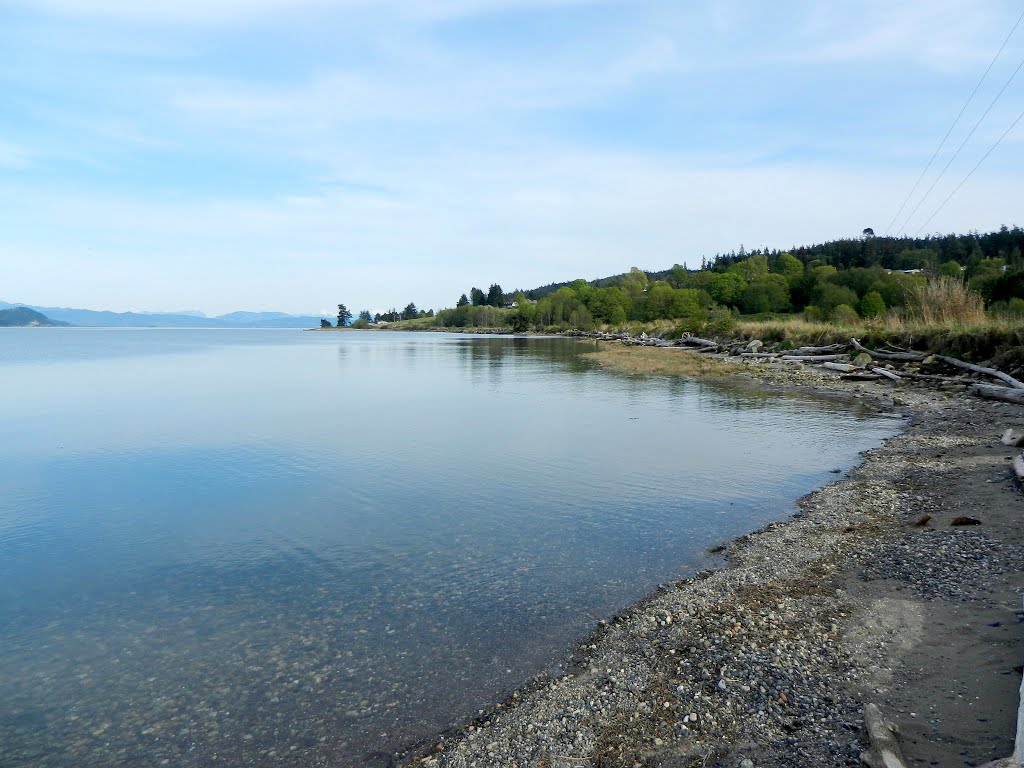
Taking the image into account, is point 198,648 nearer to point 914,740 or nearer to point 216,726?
point 216,726

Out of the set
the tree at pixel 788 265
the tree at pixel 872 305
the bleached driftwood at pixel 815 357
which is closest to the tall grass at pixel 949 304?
the bleached driftwood at pixel 815 357

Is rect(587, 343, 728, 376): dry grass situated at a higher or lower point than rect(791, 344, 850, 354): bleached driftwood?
lower

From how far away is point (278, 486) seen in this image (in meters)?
15.0

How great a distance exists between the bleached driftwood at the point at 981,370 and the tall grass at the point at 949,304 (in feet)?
8.16

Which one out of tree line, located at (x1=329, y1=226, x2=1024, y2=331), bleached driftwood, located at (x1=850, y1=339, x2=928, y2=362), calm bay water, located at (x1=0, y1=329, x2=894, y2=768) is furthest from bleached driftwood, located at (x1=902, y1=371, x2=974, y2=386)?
tree line, located at (x1=329, y1=226, x2=1024, y2=331)

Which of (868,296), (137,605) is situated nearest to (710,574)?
(137,605)

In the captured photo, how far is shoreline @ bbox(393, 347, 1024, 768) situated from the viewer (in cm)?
523

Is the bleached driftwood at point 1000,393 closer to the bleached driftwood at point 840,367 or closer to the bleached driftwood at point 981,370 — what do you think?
the bleached driftwood at point 981,370

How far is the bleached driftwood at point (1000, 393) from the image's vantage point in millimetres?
21094

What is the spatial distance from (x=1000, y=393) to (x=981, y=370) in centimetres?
451

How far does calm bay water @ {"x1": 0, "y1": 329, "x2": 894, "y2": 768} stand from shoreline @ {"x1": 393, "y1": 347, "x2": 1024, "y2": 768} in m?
0.68

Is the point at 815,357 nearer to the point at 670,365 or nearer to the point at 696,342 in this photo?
the point at 670,365

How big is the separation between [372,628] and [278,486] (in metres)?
8.01

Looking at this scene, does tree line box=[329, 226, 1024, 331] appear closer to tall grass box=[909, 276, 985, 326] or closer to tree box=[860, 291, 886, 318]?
tree box=[860, 291, 886, 318]
